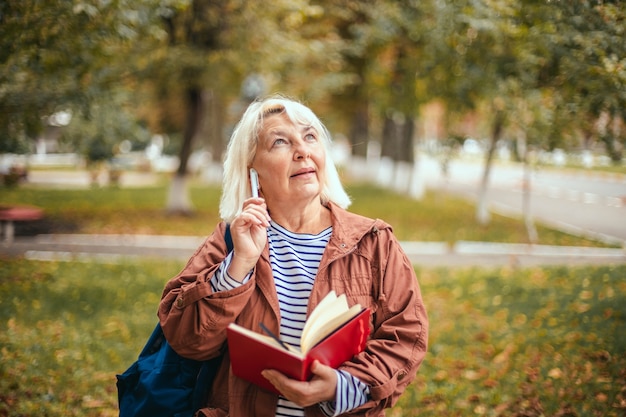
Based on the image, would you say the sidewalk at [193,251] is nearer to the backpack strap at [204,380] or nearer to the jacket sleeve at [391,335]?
the jacket sleeve at [391,335]

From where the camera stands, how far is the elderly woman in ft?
8.00

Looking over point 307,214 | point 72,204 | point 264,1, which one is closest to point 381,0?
point 264,1

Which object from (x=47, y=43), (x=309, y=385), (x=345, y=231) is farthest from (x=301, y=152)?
(x=47, y=43)

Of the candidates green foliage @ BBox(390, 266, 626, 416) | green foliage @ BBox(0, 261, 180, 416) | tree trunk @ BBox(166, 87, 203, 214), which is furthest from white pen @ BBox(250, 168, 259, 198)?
tree trunk @ BBox(166, 87, 203, 214)

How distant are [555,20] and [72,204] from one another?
17290 millimetres

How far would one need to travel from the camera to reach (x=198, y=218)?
16719mm

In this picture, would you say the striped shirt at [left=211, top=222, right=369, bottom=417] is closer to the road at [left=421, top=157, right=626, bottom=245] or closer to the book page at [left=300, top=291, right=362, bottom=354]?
the book page at [left=300, top=291, right=362, bottom=354]

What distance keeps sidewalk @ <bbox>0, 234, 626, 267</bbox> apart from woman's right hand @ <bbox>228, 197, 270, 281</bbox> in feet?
26.7

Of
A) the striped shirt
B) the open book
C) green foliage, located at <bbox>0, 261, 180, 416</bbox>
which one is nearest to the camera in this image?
the open book

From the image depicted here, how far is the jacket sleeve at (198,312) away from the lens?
244 cm

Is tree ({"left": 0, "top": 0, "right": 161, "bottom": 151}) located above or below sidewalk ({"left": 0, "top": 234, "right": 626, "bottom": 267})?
above

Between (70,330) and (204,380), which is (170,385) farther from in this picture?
(70,330)

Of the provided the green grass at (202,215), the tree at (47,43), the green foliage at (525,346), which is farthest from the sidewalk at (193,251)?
the tree at (47,43)

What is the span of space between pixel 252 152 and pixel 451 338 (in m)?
4.87
